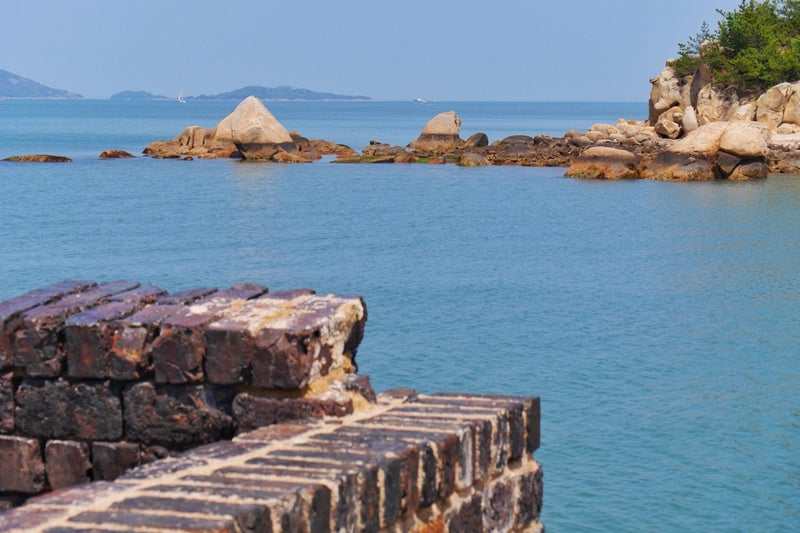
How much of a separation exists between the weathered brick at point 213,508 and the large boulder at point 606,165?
5054cm

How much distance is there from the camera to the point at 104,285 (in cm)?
619

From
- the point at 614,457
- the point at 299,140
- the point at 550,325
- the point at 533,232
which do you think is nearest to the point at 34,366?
the point at 614,457

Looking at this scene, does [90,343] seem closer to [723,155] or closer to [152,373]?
[152,373]

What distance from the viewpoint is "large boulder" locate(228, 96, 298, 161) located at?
6512 cm

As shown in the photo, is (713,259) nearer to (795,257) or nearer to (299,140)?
(795,257)

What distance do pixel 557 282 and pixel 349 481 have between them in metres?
22.2

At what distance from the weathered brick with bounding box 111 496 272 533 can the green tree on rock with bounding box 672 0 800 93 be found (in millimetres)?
60427

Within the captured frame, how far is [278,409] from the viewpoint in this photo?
505 cm

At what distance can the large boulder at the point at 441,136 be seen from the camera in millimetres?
71938

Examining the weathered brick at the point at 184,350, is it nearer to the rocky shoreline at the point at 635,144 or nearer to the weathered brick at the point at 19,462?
the weathered brick at the point at 19,462

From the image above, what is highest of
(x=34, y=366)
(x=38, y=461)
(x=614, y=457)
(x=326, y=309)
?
(x=326, y=309)

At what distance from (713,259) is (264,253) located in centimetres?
1214

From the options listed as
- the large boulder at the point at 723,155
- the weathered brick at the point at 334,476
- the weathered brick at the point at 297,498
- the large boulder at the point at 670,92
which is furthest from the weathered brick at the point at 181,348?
the large boulder at the point at 670,92

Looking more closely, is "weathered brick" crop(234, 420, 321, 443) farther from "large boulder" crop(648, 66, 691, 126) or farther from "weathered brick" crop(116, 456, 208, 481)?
"large boulder" crop(648, 66, 691, 126)
